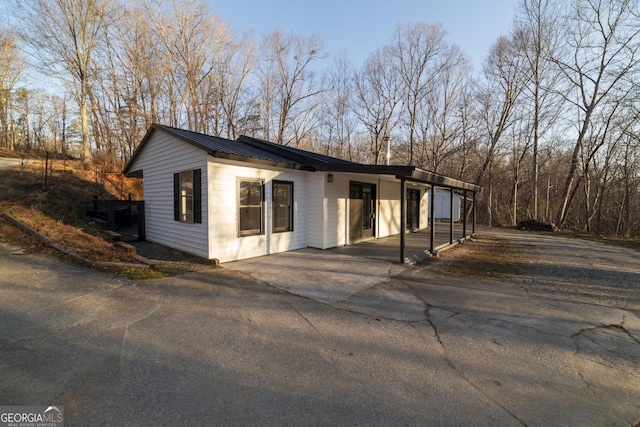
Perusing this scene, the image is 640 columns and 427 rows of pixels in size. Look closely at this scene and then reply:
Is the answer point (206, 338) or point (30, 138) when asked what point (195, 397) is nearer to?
point (206, 338)

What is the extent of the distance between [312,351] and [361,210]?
24.3 feet

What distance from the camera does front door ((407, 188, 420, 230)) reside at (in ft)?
43.1

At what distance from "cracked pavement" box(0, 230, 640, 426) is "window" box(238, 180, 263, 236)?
2.05 meters

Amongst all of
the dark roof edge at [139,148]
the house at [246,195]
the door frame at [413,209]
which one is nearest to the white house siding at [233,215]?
the house at [246,195]

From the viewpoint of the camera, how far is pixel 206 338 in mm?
2967

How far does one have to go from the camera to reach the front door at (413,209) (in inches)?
517

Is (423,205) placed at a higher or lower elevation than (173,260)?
higher

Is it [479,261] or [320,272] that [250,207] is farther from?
[479,261]

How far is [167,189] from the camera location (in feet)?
25.8

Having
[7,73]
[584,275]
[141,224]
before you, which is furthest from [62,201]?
[7,73]

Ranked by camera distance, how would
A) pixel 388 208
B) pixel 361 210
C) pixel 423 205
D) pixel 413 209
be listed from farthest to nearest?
1. pixel 423 205
2. pixel 413 209
3. pixel 388 208
4. pixel 361 210

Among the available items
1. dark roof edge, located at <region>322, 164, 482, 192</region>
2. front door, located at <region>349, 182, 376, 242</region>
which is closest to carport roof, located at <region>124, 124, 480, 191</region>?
dark roof edge, located at <region>322, 164, 482, 192</region>

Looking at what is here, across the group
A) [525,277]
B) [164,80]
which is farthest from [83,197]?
[525,277]

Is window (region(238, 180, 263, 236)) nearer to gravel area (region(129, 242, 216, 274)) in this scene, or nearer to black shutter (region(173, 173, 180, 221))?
gravel area (region(129, 242, 216, 274))
